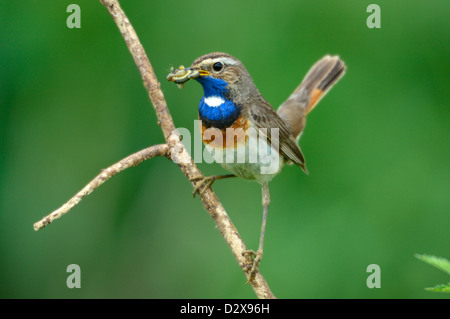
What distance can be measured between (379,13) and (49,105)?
9.20 feet

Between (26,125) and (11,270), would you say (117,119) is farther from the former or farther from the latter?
(11,270)

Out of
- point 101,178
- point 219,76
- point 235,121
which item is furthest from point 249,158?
point 101,178

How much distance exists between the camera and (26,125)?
17.8 feet

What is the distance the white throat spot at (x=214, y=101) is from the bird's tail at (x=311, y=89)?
42.6 inches

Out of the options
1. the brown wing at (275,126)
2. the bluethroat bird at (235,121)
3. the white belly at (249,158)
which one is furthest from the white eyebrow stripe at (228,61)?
the white belly at (249,158)

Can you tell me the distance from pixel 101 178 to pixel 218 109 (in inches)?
51.5

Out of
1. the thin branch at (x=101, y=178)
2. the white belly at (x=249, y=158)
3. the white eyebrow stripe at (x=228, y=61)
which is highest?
the white eyebrow stripe at (x=228, y=61)

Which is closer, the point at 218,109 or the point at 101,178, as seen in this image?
the point at 101,178

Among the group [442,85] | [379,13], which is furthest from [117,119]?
[442,85]

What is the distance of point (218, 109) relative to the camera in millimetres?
3934

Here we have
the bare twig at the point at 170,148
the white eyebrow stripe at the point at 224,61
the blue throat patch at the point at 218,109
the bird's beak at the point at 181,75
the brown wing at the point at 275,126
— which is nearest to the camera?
the bare twig at the point at 170,148

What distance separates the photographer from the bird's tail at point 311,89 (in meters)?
5.02

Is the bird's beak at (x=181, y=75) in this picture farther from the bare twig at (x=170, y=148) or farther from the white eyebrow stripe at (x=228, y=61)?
the bare twig at (x=170, y=148)

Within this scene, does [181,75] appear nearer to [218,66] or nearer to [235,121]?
[218,66]
